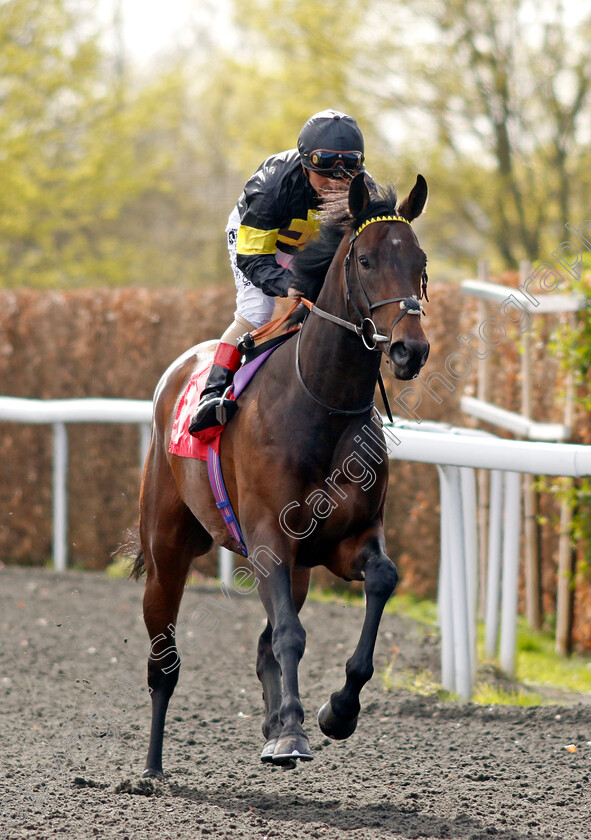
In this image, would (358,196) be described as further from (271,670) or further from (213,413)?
(271,670)

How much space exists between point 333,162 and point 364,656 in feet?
5.37

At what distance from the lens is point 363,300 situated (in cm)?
328

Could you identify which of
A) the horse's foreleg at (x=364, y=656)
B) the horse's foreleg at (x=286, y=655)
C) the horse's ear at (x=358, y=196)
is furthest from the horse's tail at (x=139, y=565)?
the horse's ear at (x=358, y=196)

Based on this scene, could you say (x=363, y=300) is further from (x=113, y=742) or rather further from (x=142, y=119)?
(x=142, y=119)

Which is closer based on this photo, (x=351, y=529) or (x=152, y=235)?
(x=351, y=529)

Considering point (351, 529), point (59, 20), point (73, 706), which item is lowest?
point (73, 706)

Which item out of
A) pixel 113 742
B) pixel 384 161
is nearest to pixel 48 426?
pixel 113 742

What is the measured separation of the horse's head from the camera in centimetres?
305

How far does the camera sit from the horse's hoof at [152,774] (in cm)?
402

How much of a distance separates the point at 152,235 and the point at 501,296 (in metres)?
17.1

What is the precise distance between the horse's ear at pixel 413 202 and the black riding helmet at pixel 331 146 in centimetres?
31

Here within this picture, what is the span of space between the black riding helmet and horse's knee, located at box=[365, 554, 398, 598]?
134 centimetres

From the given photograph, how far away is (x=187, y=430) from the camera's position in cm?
413

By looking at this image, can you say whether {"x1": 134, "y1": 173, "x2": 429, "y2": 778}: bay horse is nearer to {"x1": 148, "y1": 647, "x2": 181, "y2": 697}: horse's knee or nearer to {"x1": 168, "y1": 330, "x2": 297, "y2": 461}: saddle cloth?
{"x1": 168, "y1": 330, "x2": 297, "y2": 461}: saddle cloth
